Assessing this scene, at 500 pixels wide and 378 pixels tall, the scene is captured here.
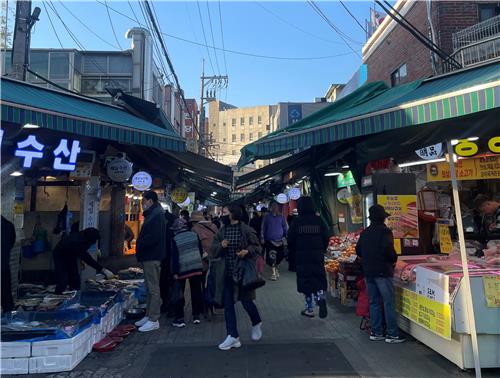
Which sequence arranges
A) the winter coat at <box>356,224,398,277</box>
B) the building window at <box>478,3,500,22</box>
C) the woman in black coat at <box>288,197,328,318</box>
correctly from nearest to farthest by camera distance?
the winter coat at <box>356,224,398,277</box> → the woman in black coat at <box>288,197,328,318</box> → the building window at <box>478,3,500,22</box>

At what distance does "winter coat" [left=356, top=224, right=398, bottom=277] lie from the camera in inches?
198

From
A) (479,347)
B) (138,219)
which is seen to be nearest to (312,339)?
(479,347)

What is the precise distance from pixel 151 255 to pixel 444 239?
464cm

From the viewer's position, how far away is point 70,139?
21.6 ft

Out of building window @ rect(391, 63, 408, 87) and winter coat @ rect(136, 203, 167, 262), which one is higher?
building window @ rect(391, 63, 408, 87)

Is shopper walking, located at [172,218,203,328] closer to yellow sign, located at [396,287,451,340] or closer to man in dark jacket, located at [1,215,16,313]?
man in dark jacket, located at [1,215,16,313]

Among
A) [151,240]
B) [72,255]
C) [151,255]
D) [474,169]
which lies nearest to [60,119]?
[151,240]

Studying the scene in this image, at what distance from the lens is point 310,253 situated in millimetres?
5980

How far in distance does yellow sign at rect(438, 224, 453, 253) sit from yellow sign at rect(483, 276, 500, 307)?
226 centimetres

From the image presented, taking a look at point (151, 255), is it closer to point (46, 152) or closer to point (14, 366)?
point (14, 366)

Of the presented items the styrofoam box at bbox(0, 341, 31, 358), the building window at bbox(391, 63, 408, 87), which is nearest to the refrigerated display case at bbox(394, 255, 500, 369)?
the styrofoam box at bbox(0, 341, 31, 358)

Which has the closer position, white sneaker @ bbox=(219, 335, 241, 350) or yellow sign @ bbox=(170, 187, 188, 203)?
white sneaker @ bbox=(219, 335, 241, 350)

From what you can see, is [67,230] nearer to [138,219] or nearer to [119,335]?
[119,335]

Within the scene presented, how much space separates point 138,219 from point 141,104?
324 inches
